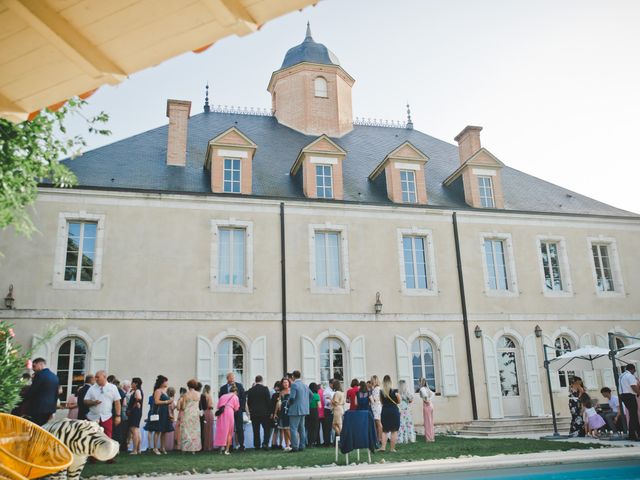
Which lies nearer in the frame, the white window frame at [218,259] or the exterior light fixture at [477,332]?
the white window frame at [218,259]

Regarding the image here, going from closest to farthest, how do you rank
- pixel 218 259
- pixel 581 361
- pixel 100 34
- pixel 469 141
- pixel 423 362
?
pixel 100 34
pixel 581 361
pixel 218 259
pixel 423 362
pixel 469 141

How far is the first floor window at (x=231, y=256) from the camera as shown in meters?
16.0

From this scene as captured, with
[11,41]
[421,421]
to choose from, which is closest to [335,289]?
[421,421]

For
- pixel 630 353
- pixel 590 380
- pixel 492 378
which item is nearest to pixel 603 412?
pixel 630 353

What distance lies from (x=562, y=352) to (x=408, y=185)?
724 centimetres

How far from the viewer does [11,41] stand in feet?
6.12

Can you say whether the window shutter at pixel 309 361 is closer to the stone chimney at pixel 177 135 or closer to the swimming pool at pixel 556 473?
the stone chimney at pixel 177 135

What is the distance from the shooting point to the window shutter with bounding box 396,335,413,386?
1631 cm

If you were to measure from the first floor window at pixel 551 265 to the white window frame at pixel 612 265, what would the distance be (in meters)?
1.18

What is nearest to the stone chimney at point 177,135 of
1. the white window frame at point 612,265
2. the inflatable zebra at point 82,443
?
the inflatable zebra at point 82,443

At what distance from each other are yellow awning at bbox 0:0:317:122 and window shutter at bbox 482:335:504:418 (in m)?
16.5

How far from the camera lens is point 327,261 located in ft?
55.3

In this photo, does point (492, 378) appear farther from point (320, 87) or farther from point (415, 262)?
point (320, 87)

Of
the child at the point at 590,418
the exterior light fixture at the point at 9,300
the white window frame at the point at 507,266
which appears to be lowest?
the child at the point at 590,418
